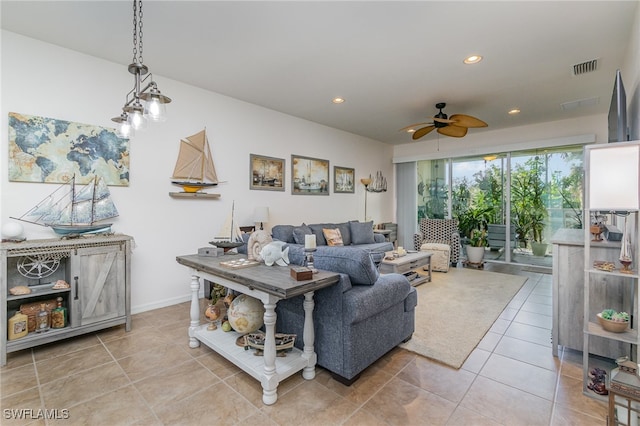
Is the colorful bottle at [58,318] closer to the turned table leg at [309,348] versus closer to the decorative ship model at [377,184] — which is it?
the turned table leg at [309,348]

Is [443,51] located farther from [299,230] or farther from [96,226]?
[96,226]

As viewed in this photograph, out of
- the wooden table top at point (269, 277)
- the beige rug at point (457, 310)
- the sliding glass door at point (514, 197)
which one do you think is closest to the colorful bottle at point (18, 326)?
the wooden table top at point (269, 277)

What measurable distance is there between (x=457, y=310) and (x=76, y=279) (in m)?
3.92

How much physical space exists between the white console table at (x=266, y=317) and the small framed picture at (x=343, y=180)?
154 inches

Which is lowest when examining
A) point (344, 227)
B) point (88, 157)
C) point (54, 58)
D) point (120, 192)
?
point (344, 227)

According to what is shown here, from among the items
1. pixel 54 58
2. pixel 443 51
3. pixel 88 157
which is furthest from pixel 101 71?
pixel 443 51

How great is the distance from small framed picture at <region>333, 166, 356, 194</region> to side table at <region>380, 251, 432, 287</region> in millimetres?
2134

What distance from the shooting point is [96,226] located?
290cm

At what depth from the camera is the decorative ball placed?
95.0 inches

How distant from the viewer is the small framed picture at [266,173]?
4.55 metres

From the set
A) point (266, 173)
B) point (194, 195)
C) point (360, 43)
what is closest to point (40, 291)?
point (194, 195)

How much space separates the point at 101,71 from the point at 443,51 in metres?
3.61

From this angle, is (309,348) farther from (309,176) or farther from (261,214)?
A: (309,176)

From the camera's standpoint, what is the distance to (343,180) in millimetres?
6305
